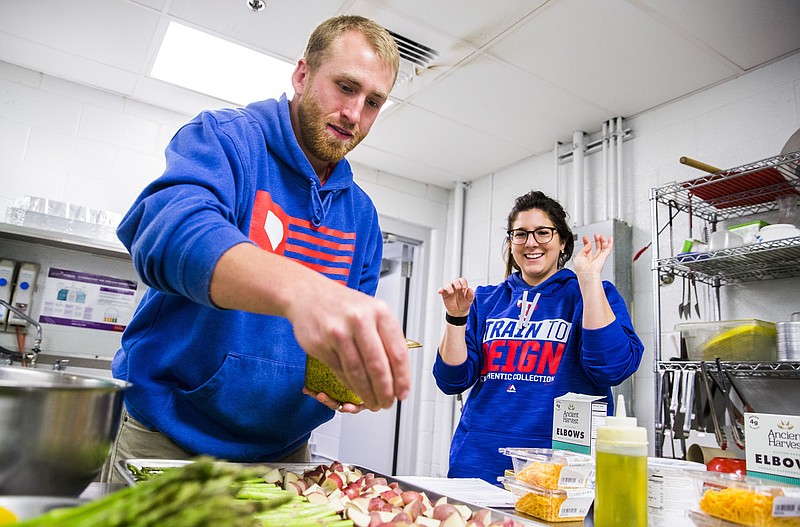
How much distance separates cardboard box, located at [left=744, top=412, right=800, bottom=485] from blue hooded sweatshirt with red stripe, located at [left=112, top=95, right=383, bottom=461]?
818 millimetres

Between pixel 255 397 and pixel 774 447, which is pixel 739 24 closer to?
pixel 774 447

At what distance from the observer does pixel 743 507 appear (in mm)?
696

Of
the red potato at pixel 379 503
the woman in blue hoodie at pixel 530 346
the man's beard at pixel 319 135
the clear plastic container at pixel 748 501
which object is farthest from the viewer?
the woman in blue hoodie at pixel 530 346

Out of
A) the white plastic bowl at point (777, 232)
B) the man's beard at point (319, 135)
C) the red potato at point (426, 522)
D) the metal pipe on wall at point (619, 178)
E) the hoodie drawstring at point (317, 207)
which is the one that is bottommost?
the red potato at point (426, 522)

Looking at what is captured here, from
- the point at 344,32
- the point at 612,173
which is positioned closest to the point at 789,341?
the point at 612,173

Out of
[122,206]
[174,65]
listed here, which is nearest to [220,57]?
[174,65]

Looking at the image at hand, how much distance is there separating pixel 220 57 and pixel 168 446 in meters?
2.26

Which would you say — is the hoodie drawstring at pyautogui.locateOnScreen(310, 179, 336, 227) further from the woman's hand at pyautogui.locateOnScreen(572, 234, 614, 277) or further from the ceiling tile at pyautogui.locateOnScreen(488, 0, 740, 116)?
the ceiling tile at pyautogui.locateOnScreen(488, 0, 740, 116)

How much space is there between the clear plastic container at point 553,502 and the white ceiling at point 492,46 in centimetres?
188

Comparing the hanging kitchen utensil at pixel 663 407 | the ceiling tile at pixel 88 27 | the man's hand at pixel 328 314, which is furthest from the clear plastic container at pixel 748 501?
the ceiling tile at pixel 88 27

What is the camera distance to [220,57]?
2.80 metres

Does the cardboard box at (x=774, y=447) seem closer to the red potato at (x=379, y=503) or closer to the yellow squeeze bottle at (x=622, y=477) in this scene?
the yellow squeeze bottle at (x=622, y=477)

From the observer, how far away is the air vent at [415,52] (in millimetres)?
2532

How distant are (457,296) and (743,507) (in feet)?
3.37
